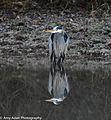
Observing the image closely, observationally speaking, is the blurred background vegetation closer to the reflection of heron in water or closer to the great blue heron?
the great blue heron

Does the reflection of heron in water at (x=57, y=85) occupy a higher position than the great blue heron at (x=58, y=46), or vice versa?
the great blue heron at (x=58, y=46)

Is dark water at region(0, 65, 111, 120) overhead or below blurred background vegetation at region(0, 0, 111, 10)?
below

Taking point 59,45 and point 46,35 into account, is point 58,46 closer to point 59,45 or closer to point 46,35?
point 59,45

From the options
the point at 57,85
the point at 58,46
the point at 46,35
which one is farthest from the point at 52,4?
the point at 57,85

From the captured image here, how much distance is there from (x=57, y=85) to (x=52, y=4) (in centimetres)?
557

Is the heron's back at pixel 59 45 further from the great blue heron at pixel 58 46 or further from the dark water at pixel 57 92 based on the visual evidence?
the dark water at pixel 57 92

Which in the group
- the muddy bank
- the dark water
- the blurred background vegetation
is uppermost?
the blurred background vegetation

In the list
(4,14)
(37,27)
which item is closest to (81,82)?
Result: (37,27)

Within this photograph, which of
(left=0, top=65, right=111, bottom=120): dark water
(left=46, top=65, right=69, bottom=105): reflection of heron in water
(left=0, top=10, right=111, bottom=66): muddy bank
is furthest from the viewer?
(left=0, top=10, right=111, bottom=66): muddy bank

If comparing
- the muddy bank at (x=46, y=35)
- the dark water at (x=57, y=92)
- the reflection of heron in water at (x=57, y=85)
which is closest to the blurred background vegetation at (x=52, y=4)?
the muddy bank at (x=46, y=35)

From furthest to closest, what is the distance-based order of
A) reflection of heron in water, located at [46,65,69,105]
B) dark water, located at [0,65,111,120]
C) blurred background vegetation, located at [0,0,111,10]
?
blurred background vegetation, located at [0,0,111,10]
reflection of heron in water, located at [46,65,69,105]
dark water, located at [0,65,111,120]

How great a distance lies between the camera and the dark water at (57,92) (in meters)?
5.76

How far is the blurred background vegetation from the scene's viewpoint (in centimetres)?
1220

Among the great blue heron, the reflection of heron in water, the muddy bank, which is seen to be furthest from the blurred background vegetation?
the reflection of heron in water
